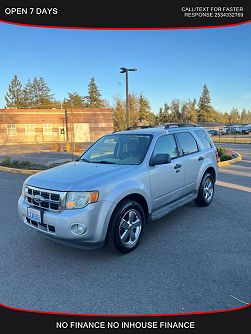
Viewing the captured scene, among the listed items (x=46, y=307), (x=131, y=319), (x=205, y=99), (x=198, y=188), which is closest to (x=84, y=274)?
(x=46, y=307)

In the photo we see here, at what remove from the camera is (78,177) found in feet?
11.1

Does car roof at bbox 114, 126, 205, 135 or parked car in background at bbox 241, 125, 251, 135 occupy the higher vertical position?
parked car in background at bbox 241, 125, 251, 135

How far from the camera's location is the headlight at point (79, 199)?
309cm

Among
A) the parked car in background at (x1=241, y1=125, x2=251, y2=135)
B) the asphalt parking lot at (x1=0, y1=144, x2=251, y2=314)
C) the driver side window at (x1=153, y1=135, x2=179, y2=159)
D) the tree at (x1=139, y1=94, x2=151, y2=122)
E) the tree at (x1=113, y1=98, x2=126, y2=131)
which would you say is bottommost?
the asphalt parking lot at (x1=0, y1=144, x2=251, y2=314)

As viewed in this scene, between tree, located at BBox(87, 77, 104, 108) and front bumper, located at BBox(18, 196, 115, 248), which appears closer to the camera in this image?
front bumper, located at BBox(18, 196, 115, 248)

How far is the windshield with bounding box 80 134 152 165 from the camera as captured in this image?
13.3 feet

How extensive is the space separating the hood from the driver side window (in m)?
0.73

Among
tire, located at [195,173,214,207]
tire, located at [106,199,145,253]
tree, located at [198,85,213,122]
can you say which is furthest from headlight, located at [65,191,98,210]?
tree, located at [198,85,213,122]

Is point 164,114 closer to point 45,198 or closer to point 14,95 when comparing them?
point 14,95

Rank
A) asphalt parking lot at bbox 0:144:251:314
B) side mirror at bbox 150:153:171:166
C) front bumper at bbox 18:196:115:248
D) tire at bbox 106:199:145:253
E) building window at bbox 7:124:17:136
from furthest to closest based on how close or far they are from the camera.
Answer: building window at bbox 7:124:17:136 < side mirror at bbox 150:153:171:166 < tire at bbox 106:199:145:253 < front bumper at bbox 18:196:115:248 < asphalt parking lot at bbox 0:144:251:314

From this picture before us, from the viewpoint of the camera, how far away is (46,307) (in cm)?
256

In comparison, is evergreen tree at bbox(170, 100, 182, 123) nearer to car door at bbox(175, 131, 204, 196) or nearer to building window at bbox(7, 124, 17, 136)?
building window at bbox(7, 124, 17, 136)

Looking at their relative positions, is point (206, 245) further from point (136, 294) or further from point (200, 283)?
point (136, 294)

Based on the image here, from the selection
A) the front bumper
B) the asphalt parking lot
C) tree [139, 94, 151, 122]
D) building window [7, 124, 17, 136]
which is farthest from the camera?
tree [139, 94, 151, 122]
